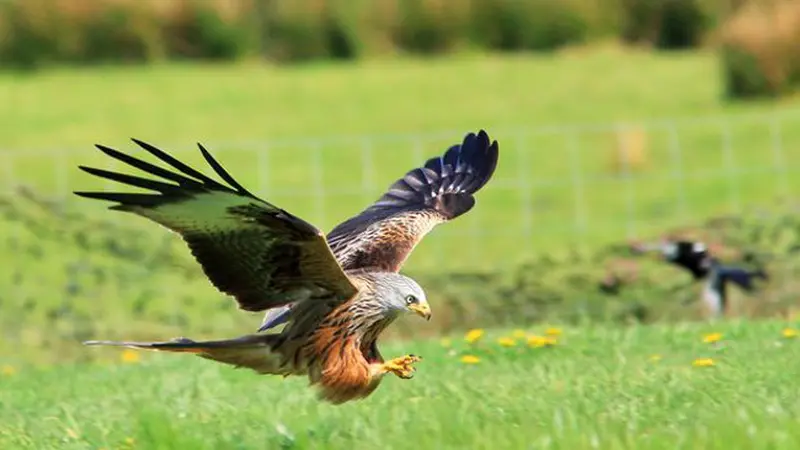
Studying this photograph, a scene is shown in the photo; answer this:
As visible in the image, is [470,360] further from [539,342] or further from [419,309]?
[419,309]

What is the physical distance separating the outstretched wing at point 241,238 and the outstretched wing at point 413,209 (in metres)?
0.74

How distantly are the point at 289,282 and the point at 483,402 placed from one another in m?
0.94

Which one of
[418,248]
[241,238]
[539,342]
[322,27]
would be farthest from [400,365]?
[322,27]

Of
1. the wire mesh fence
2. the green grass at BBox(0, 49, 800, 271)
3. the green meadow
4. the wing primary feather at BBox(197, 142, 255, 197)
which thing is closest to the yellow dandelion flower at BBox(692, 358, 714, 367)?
the green meadow

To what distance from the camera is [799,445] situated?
17.9 feet

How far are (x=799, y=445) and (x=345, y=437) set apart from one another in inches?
64.6

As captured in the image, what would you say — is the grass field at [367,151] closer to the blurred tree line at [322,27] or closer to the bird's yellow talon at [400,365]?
the blurred tree line at [322,27]

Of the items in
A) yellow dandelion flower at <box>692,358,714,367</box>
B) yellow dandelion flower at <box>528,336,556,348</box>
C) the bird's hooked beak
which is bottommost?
yellow dandelion flower at <box>528,336,556,348</box>

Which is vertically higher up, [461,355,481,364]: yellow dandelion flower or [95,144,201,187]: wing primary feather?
[95,144,201,187]: wing primary feather

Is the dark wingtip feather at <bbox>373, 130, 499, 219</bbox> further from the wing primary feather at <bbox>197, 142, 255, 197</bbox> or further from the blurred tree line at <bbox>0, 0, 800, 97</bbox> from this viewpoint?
the blurred tree line at <bbox>0, 0, 800, 97</bbox>

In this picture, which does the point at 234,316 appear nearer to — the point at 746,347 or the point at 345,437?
the point at 746,347

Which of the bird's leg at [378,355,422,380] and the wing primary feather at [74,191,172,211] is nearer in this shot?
the wing primary feather at [74,191,172,211]

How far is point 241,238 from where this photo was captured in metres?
6.54

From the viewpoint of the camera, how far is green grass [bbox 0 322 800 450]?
579 centimetres
